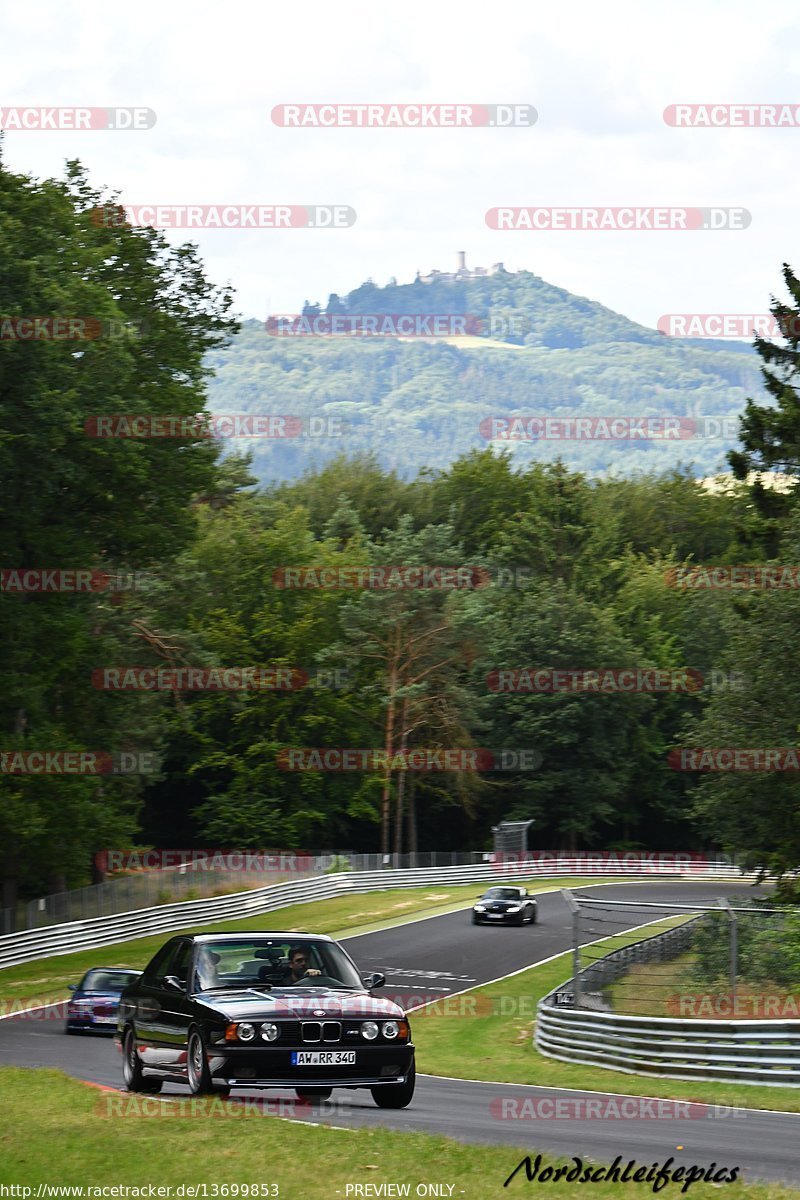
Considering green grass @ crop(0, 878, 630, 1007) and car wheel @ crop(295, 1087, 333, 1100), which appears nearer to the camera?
car wheel @ crop(295, 1087, 333, 1100)

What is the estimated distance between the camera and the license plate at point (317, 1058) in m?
12.3

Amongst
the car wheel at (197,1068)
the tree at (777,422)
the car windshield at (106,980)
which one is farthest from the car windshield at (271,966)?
the tree at (777,422)

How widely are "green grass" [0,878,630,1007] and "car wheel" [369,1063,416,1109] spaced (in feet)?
62.7

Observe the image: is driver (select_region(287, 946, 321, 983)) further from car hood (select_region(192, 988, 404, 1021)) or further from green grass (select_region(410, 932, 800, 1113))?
green grass (select_region(410, 932, 800, 1113))

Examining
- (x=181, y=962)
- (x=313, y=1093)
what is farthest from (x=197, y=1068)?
(x=181, y=962)

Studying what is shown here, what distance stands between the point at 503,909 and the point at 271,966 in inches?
1272

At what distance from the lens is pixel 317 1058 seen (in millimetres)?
12312

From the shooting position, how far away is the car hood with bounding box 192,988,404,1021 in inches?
488

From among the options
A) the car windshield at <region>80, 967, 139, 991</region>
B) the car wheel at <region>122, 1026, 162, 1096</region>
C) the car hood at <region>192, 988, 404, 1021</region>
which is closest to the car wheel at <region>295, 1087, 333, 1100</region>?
the car hood at <region>192, 988, 404, 1021</region>

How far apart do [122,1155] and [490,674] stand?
6902cm

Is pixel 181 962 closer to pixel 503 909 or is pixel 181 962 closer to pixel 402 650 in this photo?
pixel 503 909

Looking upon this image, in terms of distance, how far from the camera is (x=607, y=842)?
281 feet

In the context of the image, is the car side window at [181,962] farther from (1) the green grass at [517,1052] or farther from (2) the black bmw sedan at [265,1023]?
(1) the green grass at [517,1052]

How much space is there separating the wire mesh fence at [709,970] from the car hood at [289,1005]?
5.97m
